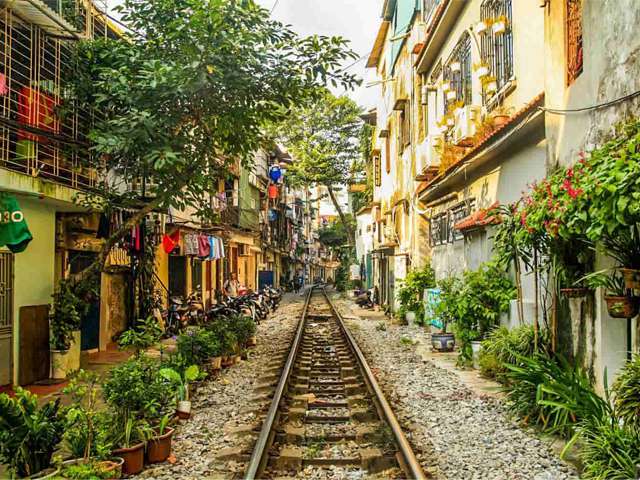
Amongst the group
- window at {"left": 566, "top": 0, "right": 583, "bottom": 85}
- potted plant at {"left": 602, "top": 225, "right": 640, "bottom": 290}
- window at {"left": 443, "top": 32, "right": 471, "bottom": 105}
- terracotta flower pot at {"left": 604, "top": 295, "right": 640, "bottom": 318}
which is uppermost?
window at {"left": 443, "top": 32, "right": 471, "bottom": 105}

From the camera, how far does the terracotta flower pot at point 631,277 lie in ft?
15.6

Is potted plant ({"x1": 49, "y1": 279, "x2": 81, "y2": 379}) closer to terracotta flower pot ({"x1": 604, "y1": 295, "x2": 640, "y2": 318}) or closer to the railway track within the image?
the railway track

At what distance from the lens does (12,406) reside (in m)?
4.88

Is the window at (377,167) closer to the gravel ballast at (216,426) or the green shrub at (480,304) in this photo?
the gravel ballast at (216,426)

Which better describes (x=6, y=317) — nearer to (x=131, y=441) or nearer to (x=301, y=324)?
(x=131, y=441)

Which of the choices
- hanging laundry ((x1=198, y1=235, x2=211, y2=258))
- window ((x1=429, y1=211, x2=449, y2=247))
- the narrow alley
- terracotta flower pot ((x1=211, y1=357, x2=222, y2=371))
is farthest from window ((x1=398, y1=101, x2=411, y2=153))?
terracotta flower pot ((x1=211, y1=357, x2=222, y2=371))

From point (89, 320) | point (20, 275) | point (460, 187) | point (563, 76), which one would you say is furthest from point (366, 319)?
point (563, 76)

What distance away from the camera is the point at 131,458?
528cm

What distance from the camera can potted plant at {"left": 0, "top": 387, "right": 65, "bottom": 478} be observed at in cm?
478

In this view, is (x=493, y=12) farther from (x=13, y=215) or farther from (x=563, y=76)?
(x=13, y=215)

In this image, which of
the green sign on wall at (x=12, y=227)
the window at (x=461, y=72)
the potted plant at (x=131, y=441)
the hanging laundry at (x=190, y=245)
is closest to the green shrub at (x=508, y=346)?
the potted plant at (x=131, y=441)

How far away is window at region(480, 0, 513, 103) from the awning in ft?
24.0

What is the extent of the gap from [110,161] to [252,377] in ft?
15.4

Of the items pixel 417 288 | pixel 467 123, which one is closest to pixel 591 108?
pixel 467 123
